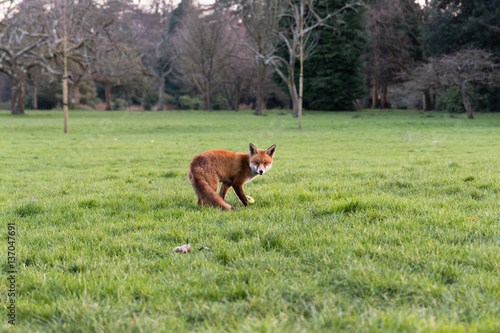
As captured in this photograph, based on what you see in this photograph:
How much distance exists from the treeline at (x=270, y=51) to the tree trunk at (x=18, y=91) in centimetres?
11

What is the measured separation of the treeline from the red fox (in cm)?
2441

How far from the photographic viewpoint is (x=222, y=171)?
586 cm

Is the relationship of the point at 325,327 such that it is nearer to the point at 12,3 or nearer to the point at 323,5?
the point at 12,3

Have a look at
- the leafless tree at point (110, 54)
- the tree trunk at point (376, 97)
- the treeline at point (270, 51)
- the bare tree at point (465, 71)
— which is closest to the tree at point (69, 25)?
the treeline at point (270, 51)

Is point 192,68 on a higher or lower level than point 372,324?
higher

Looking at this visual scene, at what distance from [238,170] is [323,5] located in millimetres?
45522

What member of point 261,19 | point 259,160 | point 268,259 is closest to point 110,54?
point 261,19

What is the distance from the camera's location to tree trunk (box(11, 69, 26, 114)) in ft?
136

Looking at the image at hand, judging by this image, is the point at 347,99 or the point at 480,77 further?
the point at 347,99

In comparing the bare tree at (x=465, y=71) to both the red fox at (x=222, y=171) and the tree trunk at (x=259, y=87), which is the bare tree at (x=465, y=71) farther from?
the red fox at (x=222, y=171)

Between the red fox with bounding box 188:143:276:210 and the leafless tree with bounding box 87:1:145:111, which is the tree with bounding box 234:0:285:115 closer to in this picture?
the leafless tree with bounding box 87:1:145:111

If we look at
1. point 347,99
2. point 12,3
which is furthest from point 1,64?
point 347,99

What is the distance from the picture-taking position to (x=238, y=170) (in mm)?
6109

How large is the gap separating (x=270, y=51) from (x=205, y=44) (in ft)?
42.5
